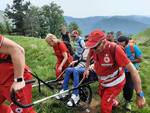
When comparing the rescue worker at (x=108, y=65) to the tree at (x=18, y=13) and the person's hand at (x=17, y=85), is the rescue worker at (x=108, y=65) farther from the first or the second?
the tree at (x=18, y=13)

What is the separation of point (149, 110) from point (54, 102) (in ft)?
7.68

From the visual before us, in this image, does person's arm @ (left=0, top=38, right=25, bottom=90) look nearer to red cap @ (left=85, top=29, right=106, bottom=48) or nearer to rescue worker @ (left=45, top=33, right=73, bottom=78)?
red cap @ (left=85, top=29, right=106, bottom=48)

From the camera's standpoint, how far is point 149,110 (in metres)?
10.3

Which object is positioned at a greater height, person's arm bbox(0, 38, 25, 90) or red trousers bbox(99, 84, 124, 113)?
person's arm bbox(0, 38, 25, 90)

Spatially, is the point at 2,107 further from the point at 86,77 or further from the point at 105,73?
the point at 86,77

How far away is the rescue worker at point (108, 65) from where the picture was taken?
25.4ft

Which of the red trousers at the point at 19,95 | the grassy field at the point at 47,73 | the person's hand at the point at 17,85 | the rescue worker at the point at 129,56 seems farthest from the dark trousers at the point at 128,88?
the person's hand at the point at 17,85

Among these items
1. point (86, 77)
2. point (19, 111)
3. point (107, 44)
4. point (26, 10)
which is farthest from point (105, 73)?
point (26, 10)

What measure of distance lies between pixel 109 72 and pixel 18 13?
A: 107m

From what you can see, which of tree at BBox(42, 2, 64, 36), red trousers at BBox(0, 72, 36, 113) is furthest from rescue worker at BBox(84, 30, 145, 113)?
tree at BBox(42, 2, 64, 36)

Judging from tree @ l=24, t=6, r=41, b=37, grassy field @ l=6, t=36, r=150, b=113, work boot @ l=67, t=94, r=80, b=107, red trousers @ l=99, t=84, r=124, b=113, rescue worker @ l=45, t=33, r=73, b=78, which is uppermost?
rescue worker @ l=45, t=33, r=73, b=78

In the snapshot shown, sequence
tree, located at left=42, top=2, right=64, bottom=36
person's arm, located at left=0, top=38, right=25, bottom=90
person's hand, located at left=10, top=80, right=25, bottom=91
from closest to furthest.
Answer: person's arm, located at left=0, top=38, right=25, bottom=90
person's hand, located at left=10, top=80, right=25, bottom=91
tree, located at left=42, top=2, right=64, bottom=36

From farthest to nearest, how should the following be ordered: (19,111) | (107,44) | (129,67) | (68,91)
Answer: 1. (68,91)
2. (107,44)
3. (129,67)
4. (19,111)

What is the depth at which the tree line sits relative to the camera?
10776cm
